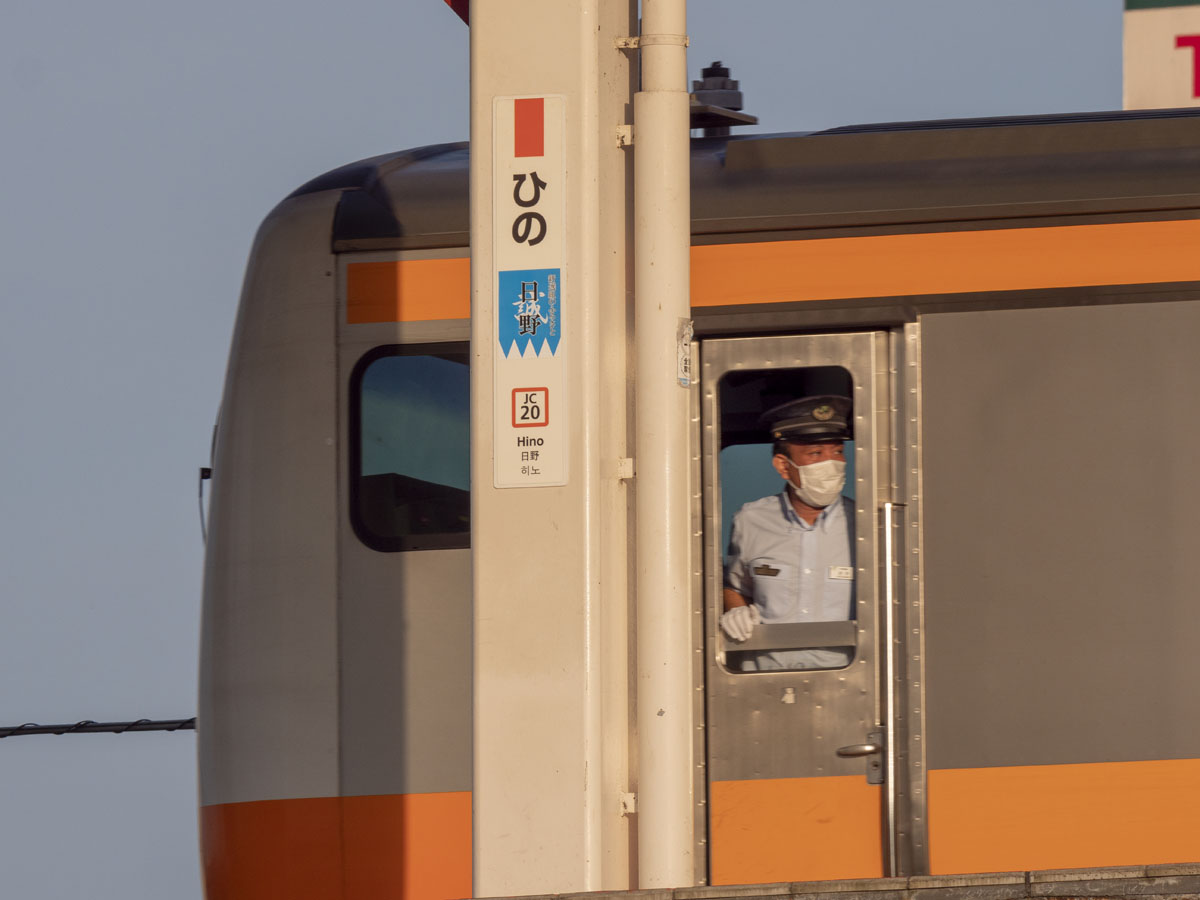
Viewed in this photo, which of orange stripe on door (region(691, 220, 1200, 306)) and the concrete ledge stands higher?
orange stripe on door (region(691, 220, 1200, 306))

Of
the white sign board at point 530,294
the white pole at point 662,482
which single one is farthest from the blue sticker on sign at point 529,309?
the white pole at point 662,482

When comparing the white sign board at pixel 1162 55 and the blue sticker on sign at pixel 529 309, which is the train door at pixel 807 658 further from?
the white sign board at pixel 1162 55

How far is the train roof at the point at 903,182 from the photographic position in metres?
5.20

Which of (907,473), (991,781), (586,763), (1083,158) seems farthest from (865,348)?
(586,763)

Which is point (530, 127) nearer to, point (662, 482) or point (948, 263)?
point (662, 482)

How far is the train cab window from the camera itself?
5.34m

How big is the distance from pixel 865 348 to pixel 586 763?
191cm

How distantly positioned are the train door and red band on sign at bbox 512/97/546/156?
4.43 feet

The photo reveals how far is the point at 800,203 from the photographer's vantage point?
208 inches

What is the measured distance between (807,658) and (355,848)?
162cm

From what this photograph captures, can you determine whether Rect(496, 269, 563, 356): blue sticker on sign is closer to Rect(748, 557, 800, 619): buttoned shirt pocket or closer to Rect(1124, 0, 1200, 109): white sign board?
Rect(748, 557, 800, 619): buttoned shirt pocket

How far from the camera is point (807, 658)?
17.0ft

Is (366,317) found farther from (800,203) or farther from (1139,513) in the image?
(1139,513)

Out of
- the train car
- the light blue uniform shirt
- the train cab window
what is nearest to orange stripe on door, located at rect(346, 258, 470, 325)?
the train car
